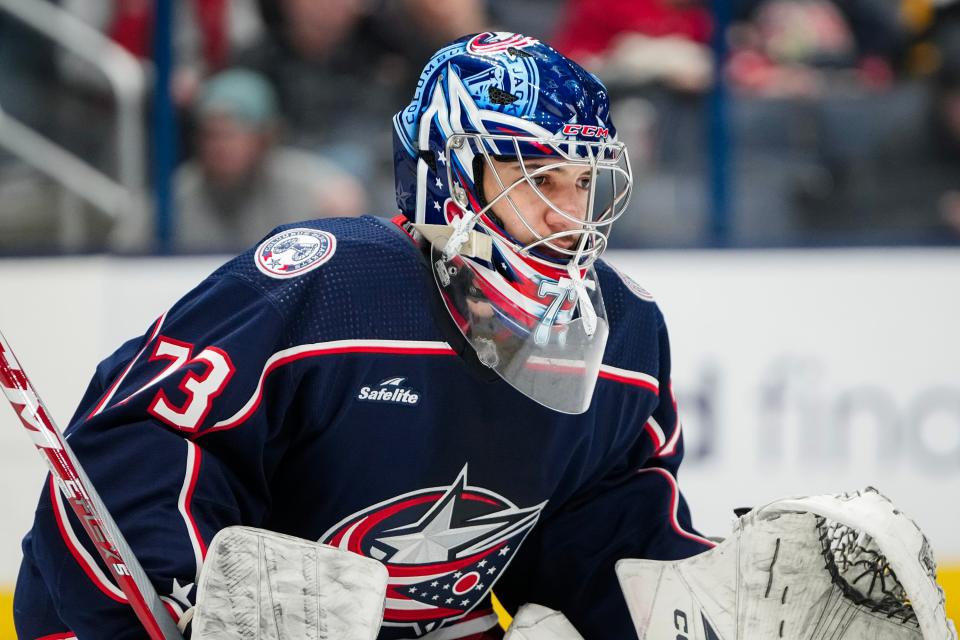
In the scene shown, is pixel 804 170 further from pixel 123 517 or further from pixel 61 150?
pixel 123 517

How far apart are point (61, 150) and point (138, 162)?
23 centimetres

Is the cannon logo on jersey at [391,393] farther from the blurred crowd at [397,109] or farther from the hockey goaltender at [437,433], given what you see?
the blurred crowd at [397,109]

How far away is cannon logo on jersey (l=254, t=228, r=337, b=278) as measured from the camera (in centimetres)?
157

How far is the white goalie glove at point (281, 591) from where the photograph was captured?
53.0 inches

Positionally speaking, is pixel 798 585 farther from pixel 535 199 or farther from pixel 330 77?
pixel 330 77

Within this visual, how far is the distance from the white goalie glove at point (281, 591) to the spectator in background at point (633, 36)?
2769 millimetres

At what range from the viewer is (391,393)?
5.24 feet

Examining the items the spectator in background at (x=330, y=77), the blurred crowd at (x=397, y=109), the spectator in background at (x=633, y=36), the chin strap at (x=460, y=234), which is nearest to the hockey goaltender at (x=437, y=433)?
Answer: the chin strap at (x=460, y=234)

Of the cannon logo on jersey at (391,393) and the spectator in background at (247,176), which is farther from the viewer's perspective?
the spectator in background at (247,176)

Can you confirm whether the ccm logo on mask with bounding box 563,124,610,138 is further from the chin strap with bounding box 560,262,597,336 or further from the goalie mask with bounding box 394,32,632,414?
the chin strap with bounding box 560,262,597,336

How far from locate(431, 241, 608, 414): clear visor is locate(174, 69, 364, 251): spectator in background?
6.91ft

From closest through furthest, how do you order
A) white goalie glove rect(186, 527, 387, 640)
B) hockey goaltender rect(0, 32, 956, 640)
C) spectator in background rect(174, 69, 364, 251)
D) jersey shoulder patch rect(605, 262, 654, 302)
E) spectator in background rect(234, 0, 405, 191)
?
white goalie glove rect(186, 527, 387, 640) < hockey goaltender rect(0, 32, 956, 640) < jersey shoulder patch rect(605, 262, 654, 302) < spectator in background rect(174, 69, 364, 251) < spectator in background rect(234, 0, 405, 191)

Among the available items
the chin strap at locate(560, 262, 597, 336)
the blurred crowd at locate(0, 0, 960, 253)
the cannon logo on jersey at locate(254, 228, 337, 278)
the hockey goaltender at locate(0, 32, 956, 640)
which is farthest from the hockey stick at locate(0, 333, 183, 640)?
the blurred crowd at locate(0, 0, 960, 253)

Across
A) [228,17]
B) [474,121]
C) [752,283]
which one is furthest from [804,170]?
[474,121]
